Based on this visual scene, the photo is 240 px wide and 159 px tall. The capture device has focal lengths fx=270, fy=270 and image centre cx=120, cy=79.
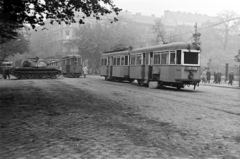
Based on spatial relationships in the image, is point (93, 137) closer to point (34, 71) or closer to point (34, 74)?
point (34, 71)

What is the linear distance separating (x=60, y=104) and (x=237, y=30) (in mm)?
63704

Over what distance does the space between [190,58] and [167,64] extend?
4.83 ft

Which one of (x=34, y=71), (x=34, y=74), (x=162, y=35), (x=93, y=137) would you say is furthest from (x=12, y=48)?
(x=93, y=137)

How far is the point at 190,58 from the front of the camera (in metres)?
16.7

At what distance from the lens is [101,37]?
5397 cm

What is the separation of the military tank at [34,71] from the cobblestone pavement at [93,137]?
22034 mm

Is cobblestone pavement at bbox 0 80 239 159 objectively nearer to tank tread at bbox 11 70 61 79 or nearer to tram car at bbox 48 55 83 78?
tank tread at bbox 11 70 61 79

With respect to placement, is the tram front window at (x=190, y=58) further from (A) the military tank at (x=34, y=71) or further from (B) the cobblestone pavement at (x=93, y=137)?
(A) the military tank at (x=34, y=71)

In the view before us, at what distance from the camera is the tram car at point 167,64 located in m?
16.5

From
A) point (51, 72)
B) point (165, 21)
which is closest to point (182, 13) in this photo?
point (165, 21)

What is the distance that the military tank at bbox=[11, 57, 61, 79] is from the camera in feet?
93.7

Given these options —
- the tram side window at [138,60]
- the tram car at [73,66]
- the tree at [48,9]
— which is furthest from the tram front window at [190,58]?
the tram car at [73,66]

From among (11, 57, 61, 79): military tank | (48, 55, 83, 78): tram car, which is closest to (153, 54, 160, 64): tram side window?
(11, 57, 61, 79): military tank

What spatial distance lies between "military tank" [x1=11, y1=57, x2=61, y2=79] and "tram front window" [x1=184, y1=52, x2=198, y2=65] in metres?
17.3
